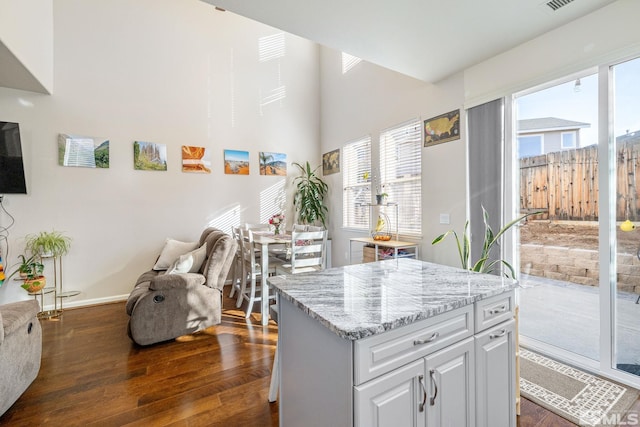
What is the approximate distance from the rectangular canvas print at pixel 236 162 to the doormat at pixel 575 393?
4.41 m

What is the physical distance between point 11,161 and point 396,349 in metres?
4.79

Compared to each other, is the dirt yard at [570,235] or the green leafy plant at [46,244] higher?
the dirt yard at [570,235]

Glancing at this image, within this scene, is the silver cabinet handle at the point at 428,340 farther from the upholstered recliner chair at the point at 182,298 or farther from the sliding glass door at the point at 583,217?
the upholstered recliner chair at the point at 182,298

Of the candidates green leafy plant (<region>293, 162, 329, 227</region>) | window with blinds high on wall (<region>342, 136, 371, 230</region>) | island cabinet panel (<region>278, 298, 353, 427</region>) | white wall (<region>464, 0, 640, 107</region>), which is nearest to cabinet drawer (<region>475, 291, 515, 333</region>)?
island cabinet panel (<region>278, 298, 353, 427</region>)

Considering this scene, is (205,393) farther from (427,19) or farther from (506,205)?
(427,19)

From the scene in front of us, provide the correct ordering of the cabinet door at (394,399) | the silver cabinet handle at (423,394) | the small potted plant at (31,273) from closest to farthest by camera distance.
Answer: the cabinet door at (394,399) < the silver cabinet handle at (423,394) < the small potted plant at (31,273)

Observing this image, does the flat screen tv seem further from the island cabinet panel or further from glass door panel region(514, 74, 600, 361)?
glass door panel region(514, 74, 600, 361)

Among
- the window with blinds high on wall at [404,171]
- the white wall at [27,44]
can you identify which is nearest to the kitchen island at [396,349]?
the window with blinds high on wall at [404,171]

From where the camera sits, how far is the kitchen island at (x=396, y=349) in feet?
3.19

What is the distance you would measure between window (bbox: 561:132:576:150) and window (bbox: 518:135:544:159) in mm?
153

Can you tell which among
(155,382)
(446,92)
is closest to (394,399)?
(155,382)

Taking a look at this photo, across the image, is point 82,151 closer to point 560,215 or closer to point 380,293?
point 380,293

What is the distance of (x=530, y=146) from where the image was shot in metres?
2.59

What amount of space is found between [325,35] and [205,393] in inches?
117
